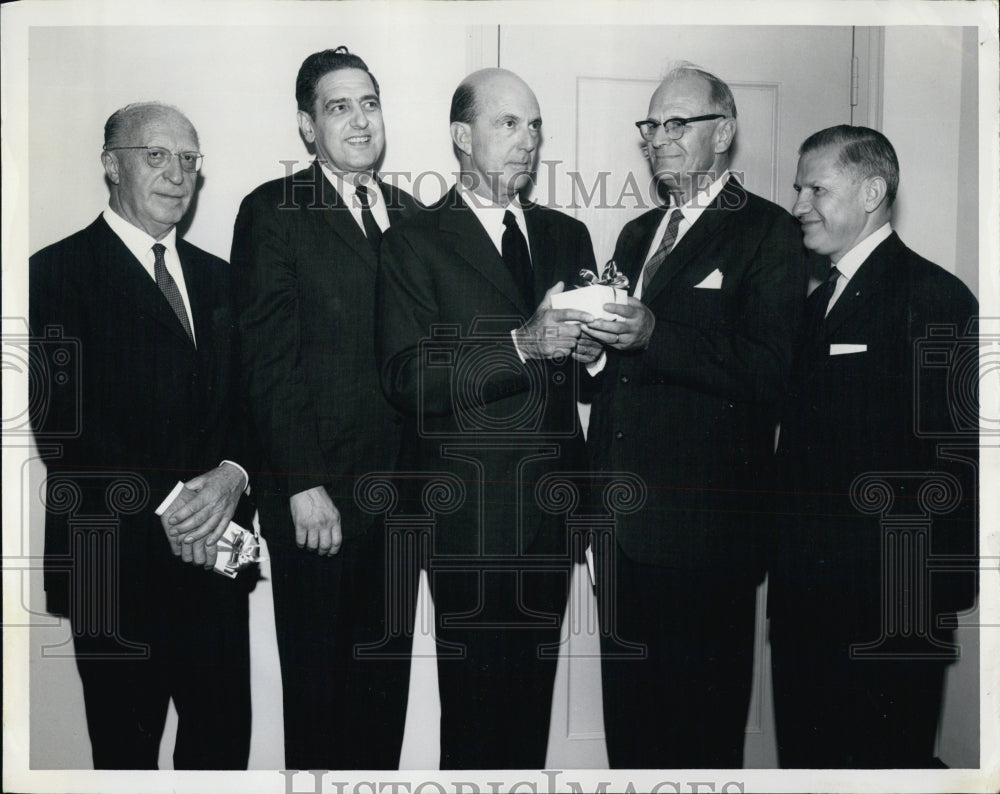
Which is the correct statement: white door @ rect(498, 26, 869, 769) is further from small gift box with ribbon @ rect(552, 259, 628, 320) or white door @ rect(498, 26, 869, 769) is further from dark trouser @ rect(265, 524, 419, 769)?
dark trouser @ rect(265, 524, 419, 769)

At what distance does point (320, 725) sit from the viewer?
2721 mm

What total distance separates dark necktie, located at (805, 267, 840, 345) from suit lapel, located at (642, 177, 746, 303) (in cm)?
31

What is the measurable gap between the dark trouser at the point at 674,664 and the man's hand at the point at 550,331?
0.58 meters

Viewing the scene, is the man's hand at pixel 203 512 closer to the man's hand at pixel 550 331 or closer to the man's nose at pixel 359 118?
the man's hand at pixel 550 331

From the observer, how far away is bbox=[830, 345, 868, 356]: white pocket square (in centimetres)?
270

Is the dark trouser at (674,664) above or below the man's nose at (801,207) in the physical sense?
below

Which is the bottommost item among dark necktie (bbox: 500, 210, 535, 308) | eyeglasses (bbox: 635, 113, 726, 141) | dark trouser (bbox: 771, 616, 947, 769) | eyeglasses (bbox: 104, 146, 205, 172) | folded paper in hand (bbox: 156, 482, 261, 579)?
dark trouser (bbox: 771, 616, 947, 769)

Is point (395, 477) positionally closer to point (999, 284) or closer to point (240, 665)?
point (240, 665)

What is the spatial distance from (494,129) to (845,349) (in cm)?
115

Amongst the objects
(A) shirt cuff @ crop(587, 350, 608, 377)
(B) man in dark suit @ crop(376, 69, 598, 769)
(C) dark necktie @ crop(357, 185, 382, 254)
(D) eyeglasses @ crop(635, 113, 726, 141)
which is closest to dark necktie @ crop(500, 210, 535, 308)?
(B) man in dark suit @ crop(376, 69, 598, 769)

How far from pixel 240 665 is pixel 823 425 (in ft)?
5.79

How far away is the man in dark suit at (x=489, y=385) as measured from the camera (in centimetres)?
265

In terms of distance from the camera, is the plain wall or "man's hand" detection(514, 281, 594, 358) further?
the plain wall

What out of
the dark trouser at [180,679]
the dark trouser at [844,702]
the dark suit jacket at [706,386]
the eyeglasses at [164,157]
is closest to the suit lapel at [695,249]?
the dark suit jacket at [706,386]
